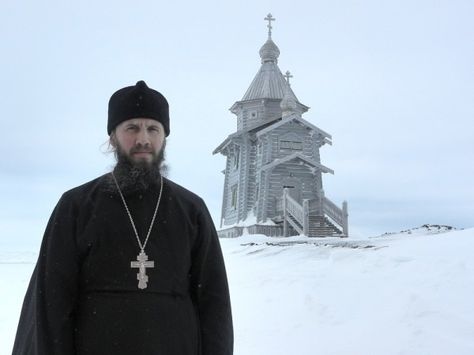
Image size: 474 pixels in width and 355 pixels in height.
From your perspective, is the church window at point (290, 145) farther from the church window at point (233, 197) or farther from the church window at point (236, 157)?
the church window at point (233, 197)

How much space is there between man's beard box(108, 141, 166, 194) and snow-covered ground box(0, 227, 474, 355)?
3.12m

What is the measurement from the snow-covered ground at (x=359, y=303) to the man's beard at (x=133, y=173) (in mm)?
3121

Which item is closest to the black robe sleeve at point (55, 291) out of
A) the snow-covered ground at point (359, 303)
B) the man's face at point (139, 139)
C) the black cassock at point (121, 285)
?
the black cassock at point (121, 285)

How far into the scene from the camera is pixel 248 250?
1323cm

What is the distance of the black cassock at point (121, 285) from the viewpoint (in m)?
2.52

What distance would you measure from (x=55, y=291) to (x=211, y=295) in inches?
33.1

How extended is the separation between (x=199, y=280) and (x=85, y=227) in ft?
2.30

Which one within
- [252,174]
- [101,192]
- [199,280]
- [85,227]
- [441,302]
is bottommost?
[441,302]

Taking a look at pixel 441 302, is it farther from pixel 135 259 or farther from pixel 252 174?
pixel 252 174

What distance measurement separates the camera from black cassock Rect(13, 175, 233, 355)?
8.25 feet

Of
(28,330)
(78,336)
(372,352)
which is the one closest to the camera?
(78,336)

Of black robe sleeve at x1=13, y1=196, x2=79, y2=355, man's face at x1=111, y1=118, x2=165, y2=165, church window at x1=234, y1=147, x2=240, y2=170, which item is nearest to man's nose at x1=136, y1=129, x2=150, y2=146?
man's face at x1=111, y1=118, x2=165, y2=165

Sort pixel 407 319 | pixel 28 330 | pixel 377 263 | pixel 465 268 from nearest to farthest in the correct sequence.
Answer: pixel 28 330 < pixel 407 319 < pixel 465 268 < pixel 377 263

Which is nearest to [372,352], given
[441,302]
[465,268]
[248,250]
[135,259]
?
[441,302]
